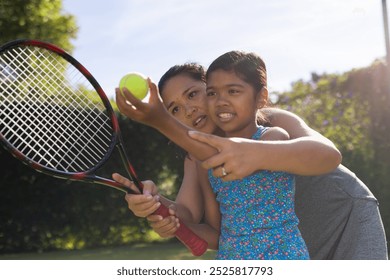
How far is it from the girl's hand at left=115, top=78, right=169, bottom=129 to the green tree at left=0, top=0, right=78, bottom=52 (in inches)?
554

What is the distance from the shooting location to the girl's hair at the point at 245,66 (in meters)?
2.53

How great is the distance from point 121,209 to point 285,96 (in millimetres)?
4652

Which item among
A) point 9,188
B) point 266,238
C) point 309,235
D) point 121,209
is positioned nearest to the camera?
point 266,238

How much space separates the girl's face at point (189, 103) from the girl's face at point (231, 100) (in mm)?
255

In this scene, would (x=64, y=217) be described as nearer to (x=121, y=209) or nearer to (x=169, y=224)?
(x=121, y=209)

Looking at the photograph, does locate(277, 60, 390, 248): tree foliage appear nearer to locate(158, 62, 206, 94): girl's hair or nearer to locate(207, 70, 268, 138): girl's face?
locate(158, 62, 206, 94): girl's hair

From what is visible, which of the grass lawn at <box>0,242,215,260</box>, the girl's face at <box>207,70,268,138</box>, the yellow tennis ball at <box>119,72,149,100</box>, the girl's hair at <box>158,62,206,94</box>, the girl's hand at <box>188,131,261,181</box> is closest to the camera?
the girl's hand at <box>188,131,261,181</box>

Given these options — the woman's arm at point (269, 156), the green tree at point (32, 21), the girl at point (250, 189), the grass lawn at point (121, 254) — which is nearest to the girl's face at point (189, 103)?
the girl at point (250, 189)

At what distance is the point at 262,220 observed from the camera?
2.50 meters

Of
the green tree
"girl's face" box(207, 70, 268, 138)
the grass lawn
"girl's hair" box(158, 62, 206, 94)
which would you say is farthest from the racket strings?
the green tree

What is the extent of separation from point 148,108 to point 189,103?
0.90 m

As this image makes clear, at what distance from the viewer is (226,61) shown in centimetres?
255

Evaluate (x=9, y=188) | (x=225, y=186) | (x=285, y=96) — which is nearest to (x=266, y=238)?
(x=225, y=186)

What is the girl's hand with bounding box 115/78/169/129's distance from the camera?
1.94 m
